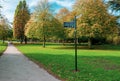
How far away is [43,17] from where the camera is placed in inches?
2343

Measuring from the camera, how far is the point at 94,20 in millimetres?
52125

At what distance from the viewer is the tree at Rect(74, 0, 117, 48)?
51.2 meters

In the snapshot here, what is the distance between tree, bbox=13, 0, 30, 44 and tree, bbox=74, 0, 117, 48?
119 feet

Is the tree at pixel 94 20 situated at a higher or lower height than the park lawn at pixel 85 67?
higher

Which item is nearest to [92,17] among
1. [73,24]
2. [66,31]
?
[66,31]

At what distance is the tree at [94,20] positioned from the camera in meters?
51.2

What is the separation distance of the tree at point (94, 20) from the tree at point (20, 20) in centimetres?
3628

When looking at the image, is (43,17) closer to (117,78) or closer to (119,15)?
(119,15)

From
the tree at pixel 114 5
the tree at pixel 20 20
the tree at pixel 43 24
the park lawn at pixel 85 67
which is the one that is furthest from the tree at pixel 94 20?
the tree at pixel 20 20

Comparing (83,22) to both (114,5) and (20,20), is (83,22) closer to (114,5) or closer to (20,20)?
(114,5)

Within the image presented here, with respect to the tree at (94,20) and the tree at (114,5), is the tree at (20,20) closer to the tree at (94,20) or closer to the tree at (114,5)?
the tree at (94,20)

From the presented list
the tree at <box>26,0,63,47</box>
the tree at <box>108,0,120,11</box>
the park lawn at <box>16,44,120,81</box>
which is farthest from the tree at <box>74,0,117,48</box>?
the park lawn at <box>16,44,120,81</box>

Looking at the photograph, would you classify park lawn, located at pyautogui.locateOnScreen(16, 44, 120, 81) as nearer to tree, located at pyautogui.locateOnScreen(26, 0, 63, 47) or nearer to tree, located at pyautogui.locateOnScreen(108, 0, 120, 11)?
tree, located at pyautogui.locateOnScreen(108, 0, 120, 11)

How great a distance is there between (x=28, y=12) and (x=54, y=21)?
32.0m
